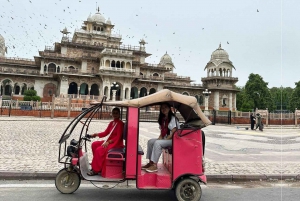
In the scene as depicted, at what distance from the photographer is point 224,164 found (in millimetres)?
7598

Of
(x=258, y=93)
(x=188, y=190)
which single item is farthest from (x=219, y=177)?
(x=258, y=93)

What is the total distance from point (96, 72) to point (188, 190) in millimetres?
40515

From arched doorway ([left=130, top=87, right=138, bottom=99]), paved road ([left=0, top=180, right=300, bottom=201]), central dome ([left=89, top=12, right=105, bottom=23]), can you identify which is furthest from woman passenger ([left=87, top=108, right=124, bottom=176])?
central dome ([left=89, top=12, right=105, bottom=23])

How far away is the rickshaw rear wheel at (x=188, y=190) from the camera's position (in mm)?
4484

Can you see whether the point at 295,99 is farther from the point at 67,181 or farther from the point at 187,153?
the point at 67,181

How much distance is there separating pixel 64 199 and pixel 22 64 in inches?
1832

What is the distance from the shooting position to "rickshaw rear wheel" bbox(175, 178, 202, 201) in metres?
4.48

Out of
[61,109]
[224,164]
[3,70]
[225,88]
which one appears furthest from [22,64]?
[224,164]

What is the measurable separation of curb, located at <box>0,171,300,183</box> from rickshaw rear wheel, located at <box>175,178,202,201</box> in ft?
5.84

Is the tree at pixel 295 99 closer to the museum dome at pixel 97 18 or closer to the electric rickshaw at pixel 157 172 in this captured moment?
the museum dome at pixel 97 18

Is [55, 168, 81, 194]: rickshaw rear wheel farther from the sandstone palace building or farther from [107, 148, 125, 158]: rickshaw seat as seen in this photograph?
the sandstone palace building

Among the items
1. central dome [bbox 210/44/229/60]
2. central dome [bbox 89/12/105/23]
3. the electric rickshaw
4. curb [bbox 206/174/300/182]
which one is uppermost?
central dome [bbox 89/12/105/23]

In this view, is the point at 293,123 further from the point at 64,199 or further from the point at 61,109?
the point at 64,199

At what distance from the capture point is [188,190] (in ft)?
14.9
